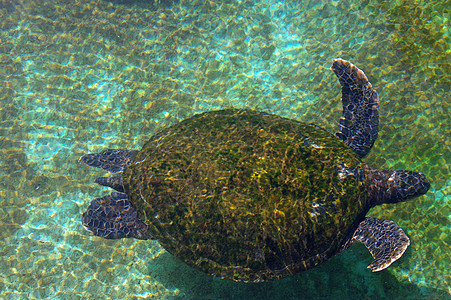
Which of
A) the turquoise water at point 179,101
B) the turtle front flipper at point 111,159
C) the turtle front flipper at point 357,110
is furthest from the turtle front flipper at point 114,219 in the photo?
the turtle front flipper at point 357,110

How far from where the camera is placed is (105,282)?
19.3 ft

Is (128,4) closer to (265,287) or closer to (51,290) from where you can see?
(51,290)

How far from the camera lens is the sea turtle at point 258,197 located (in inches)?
168

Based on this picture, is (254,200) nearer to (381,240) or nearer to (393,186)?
(381,240)

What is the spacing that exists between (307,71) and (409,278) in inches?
193

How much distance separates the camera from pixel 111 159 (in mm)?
6355

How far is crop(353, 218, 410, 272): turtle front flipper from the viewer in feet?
14.6

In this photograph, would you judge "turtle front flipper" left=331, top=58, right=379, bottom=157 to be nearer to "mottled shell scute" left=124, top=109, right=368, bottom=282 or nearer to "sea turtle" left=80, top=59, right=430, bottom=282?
"sea turtle" left=80, top=59, right=430, bottom=282

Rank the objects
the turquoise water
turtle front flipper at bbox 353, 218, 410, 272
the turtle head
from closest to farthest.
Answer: turtle front flipper at bbox 353, 218, 410, 272 < the turtle head < the turquoise water

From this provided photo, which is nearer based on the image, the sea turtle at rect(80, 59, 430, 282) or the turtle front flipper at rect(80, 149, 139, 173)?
the sea turtle at rect(80, 59, 430, 282)

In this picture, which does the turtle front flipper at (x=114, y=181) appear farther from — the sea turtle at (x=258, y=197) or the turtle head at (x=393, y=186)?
the turtle head at (x=393, y=186)

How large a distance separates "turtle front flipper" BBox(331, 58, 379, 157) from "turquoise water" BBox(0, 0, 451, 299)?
2.65ft

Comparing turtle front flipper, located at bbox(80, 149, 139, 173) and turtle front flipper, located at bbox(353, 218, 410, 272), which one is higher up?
turtle front flipper, located at bbox(353, 218, 410, 272)

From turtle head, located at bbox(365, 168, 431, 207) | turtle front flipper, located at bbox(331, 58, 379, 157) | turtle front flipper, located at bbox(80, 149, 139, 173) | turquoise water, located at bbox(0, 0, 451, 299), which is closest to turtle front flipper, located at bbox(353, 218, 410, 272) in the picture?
turtle head, located at bbox(365, 168, 431, 207)
